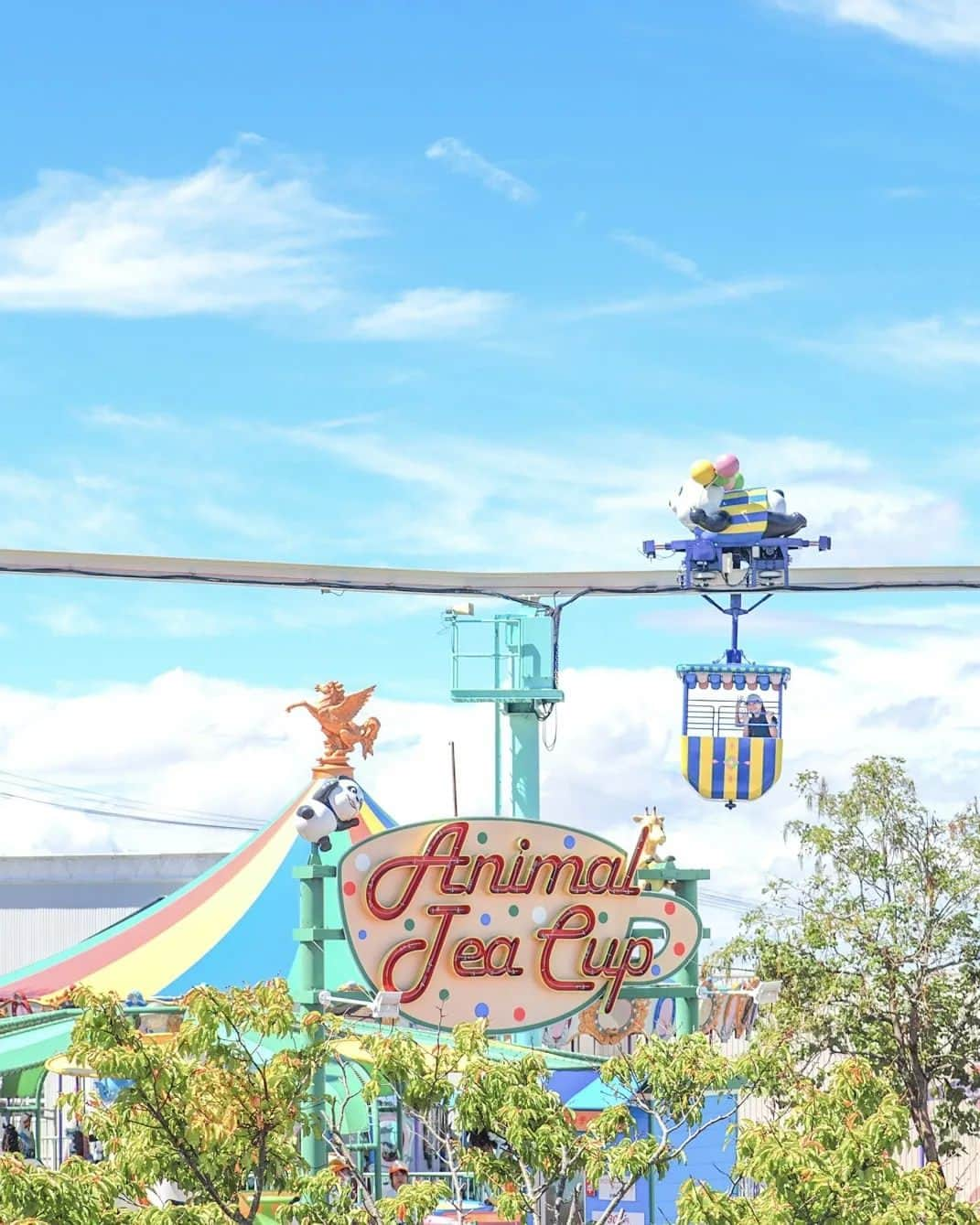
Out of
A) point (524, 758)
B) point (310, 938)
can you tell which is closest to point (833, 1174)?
point (310, 938)

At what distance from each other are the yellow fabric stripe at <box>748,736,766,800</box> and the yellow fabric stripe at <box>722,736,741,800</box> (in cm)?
15

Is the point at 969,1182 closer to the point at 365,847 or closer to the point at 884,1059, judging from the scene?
the point at 884,1059

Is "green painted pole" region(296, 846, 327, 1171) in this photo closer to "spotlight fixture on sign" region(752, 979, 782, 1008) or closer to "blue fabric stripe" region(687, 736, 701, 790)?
"spotlight fixture on sign" region(752, 979, 782, 1008)

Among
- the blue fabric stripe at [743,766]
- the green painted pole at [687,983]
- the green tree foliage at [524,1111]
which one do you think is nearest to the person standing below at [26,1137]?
the green painted pole at [687,983]

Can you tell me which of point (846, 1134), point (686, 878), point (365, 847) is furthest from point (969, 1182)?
point (846, 1134)

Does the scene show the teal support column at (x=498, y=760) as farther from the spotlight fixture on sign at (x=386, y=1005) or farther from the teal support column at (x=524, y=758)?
the spotlight fixture on sign at (x=386, y=1005)

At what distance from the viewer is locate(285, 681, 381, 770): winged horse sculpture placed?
27.2 meters

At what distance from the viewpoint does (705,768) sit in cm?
2197

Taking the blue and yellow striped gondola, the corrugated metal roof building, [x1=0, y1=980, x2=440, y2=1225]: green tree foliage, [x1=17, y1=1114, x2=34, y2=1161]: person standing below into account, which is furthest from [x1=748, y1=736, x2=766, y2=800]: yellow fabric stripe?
the corrugated metal roof building

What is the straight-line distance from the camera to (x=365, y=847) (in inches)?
759

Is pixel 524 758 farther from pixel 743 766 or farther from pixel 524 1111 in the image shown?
pixel 524 1111

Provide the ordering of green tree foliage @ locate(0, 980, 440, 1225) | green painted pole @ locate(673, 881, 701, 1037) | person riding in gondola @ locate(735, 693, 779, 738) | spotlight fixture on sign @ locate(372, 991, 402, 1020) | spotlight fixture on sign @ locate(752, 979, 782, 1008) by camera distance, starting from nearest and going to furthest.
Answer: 1. green tree foliage @ locate(0, 980, 440, 1225)
2. spotlight fixture on sign @ locate(372, 991, 402, 1020)
3. spotlight fixture on sign @ locate(752, 979, 782, 1008)
4. green painted pole @ locate(673, 881, 701, 1037)
5. person riding in gondola @ locate(735, 693, 779, 738)

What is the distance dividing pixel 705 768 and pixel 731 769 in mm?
285

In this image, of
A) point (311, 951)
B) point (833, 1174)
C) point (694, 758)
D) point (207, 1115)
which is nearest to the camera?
point (833, 1174)
